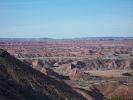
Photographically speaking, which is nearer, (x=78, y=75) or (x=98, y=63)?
(x=78, y=75)

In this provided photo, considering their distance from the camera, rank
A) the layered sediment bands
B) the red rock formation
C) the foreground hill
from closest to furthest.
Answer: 1. the foreground hill
2. the red rock formation
3. the layered sediment bands

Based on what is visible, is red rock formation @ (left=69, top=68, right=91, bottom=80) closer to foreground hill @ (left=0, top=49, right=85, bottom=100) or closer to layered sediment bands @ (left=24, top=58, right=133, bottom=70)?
layered sediment bands @ (left=24, top=58, right=133, bottom=70)

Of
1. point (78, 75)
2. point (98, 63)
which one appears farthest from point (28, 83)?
point (98, 63)

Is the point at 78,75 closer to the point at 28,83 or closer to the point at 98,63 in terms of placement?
the point at 98,63

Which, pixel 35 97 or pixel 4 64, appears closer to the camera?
pixel 35 97

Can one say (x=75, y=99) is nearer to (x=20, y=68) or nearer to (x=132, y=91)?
(x=20, y=68)

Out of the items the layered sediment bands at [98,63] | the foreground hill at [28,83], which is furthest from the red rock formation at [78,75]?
the foreground hill at [28,83]

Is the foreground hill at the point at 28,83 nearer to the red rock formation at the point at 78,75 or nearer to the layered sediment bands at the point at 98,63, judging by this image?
the red rock formation at the point at 78,75

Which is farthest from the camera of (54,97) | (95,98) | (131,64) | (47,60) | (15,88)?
(47,60)

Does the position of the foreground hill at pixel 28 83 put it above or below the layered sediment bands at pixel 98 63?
above

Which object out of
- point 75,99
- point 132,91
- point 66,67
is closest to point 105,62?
point 66,67

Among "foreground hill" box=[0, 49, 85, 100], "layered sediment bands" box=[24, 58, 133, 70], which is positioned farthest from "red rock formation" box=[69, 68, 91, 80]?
"foreground hill" box=[0, 49, 85, 100]
